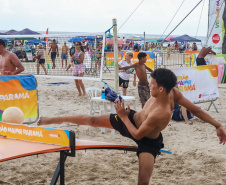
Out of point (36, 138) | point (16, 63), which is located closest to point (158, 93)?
point (36, 138)

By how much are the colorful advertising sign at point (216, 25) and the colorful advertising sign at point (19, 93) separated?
1204 centimetres

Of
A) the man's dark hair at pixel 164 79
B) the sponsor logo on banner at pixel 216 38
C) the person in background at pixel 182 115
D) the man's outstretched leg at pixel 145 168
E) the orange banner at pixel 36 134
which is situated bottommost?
the person in background at pixel 182 115

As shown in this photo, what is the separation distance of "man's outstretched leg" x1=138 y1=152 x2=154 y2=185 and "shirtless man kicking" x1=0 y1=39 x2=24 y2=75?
4642mm

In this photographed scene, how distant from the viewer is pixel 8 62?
7.33 metres

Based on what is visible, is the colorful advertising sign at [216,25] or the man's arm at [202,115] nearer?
the man's arm at [202,115]

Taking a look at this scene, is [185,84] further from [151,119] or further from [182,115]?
[151,119]

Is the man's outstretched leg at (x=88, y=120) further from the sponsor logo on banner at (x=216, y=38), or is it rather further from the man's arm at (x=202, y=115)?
the sponsor logo on banner at (x=216, y=38)

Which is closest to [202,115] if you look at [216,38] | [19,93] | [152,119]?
[152,119]

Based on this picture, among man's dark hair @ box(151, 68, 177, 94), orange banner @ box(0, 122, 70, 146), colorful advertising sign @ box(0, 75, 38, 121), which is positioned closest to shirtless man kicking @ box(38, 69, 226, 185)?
man's dark hair @ box(151, 68, 177, 94)

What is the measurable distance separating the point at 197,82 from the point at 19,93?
4.16 m

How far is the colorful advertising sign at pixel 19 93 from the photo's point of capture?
20.3 feet

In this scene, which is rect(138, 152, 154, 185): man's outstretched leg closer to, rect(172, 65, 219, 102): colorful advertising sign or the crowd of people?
the crowd of people

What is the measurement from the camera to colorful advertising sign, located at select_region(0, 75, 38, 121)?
620cm

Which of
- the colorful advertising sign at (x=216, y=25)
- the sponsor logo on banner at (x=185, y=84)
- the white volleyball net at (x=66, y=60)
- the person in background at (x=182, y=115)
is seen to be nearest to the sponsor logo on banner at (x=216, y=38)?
the colorful advertising sign at (x=216, y=25)
